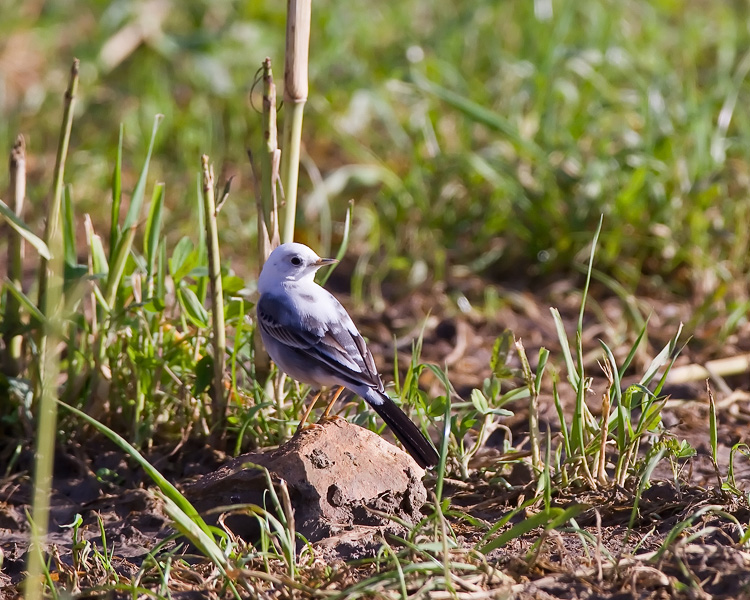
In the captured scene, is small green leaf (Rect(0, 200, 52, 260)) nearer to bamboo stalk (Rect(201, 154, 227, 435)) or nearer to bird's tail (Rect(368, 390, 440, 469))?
bamboo stalk (Rect(201, 154, 227, 435))

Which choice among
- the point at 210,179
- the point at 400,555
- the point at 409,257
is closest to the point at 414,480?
the point at 400,555

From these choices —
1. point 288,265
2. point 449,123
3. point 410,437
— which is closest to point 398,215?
point 449,123

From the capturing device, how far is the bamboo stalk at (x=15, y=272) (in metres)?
3.93

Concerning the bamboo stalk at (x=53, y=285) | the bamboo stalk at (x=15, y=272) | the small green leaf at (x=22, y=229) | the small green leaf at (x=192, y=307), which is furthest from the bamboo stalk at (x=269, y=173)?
the bamboo stalk at (x=15, y=272)

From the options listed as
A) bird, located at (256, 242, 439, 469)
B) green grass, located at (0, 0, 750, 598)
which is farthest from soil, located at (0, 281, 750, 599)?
bird, located at (256, 242, 439, 469)

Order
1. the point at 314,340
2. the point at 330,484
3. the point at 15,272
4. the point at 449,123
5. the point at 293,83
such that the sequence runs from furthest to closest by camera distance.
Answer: the point at 449,123 < the point at 15,272 < the point at 314,340 < the point at 293,83 < the point at 330,484

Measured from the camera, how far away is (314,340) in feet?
12.4

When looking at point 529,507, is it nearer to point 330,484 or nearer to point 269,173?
point 330,484

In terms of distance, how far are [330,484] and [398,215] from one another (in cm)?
291

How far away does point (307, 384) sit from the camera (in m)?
3.85

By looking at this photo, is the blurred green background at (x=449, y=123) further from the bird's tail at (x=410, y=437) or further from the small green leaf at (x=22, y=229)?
the bird's tail at (x=410, y=437)

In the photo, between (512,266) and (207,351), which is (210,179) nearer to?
(207,351)

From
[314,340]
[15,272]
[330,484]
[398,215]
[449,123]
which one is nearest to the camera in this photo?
[330,484]

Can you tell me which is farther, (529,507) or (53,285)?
(53,285)
